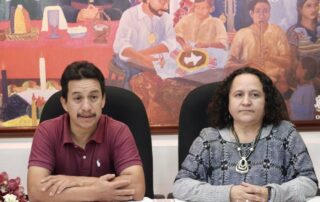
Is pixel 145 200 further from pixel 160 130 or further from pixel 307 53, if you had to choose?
pixel 307 53

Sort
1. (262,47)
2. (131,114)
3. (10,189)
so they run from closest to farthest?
1. (10,189)
2. (131,114)
3. (262,47)

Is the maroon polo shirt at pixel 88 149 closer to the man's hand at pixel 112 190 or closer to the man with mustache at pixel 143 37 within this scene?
the man's hand at pixel 112 190

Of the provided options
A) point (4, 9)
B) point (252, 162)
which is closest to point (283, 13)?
→ point (252, 162)

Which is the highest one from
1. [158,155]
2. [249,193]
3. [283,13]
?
[283,13]

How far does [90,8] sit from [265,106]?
119 centimetres

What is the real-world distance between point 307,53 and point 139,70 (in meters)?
1.04

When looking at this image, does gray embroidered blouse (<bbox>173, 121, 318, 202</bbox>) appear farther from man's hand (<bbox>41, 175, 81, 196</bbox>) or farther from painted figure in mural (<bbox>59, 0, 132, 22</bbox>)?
painted figure in mural (<bbox>59, 0, 132, 22</bbox>)

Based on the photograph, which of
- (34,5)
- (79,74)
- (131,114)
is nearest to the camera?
(79,74)

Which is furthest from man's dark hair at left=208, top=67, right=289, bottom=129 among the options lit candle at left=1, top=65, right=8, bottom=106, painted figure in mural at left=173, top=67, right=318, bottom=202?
lit candle at left=1, top=65, right=8, bottom=106

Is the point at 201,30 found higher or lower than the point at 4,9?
lower

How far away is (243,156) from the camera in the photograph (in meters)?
2.25

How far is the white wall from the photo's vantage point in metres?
2.94

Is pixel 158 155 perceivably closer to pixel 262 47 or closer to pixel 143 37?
pixel 143 37

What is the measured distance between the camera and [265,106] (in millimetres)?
2344
